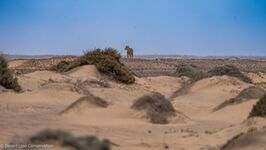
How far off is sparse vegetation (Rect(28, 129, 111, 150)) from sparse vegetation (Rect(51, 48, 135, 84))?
82.8ft

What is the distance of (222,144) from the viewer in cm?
1310

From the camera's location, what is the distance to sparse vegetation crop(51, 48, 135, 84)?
33094 mm

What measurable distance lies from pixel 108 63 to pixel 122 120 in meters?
17.6

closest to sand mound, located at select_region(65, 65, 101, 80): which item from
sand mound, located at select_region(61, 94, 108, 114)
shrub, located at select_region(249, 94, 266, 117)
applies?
sand mound, located at select_region(61, 94, 108, 114)

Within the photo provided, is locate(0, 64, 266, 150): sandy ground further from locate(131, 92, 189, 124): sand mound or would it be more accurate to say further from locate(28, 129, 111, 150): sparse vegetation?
locate(28, 129, 111, 150): sparse vegetation

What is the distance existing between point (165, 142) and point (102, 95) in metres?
10.4

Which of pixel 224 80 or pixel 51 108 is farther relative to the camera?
pixel 224 80

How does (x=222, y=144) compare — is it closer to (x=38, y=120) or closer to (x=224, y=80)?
(x=38, y=120)

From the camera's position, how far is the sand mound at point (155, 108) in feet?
57.0

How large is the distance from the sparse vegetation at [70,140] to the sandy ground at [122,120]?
169cm

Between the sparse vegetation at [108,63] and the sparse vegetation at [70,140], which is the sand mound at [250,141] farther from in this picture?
the sparse vegetation at [108,63]

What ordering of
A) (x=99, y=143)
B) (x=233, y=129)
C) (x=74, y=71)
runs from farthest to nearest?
(x=74, y=71), (x=233, y=129), (x=99, y=143)

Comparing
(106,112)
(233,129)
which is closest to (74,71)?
(106,112)

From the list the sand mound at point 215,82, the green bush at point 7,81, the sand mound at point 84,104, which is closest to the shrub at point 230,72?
the sand mound at point 215,82
